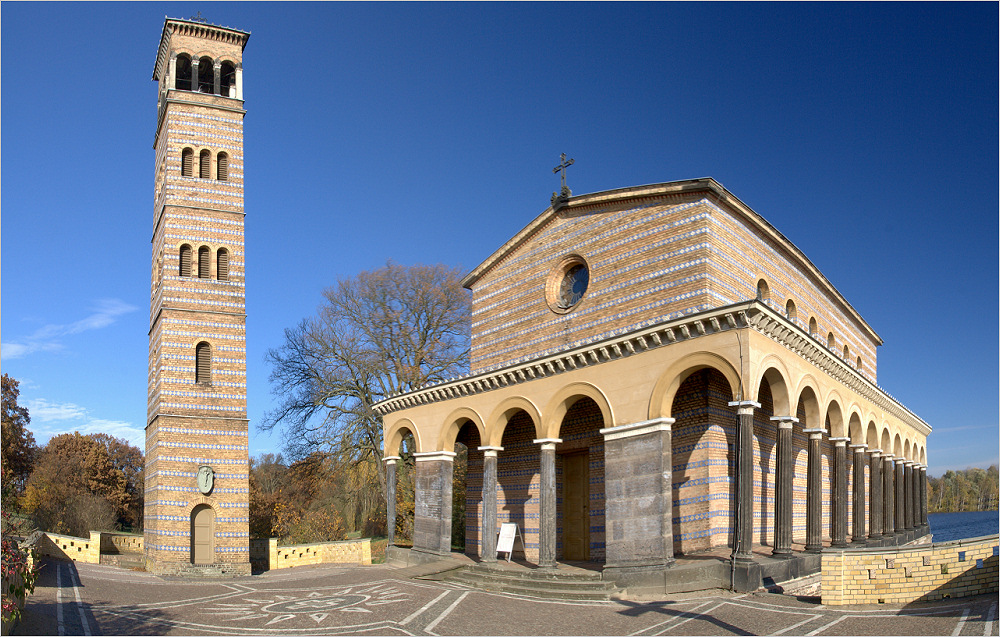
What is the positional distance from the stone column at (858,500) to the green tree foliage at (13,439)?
3802 cm

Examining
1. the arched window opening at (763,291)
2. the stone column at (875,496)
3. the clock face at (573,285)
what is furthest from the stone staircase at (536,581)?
the stone column at (875,496)

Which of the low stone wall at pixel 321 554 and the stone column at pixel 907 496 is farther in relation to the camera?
the stone column at pixel 907 496

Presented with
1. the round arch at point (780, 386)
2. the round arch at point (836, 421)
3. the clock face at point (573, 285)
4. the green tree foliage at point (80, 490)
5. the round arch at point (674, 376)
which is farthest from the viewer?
the green tree foliage at point (80, 490)

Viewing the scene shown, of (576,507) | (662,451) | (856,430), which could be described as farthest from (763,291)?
(576,507)

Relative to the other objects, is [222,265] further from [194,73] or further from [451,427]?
[451,427]

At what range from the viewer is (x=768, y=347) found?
52.1 ft

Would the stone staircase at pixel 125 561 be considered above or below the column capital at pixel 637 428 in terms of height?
below

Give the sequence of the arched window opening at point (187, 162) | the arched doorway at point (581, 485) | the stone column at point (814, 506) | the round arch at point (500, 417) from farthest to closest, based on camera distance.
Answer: the arched window opening at point (187, 162), the arched doorway at point (581, 485), the round arch at point (500, 417), the stone column at point (814, 506)

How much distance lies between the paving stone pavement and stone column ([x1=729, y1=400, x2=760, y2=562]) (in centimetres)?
98

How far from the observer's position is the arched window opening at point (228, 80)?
2748 cm

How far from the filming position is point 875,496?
23234 mm

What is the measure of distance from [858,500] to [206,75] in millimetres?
26402

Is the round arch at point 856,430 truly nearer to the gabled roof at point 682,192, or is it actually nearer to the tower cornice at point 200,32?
the gabled roof at point 682,192

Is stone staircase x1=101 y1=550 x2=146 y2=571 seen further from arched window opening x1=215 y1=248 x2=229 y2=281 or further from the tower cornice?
the tower cornice
